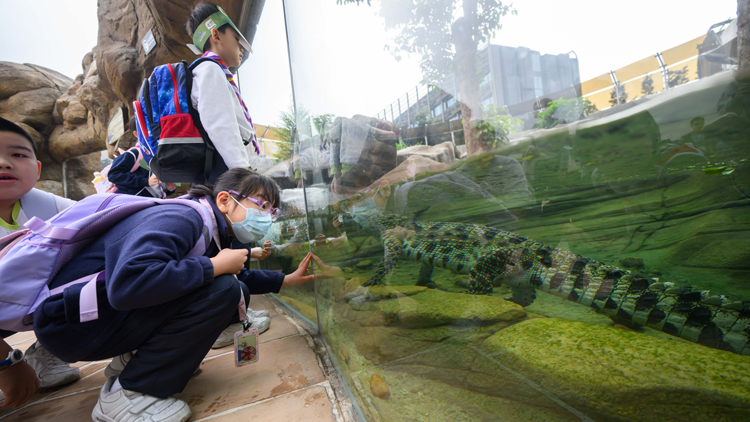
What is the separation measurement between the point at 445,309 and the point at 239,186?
1.03m

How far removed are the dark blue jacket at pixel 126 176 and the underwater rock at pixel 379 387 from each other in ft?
7.05

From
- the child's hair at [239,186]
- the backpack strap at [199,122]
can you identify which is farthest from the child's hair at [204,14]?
the child's hair at [239,186]

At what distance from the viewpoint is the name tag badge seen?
1306 mm

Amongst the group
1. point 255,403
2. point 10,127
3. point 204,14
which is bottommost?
point 255,403

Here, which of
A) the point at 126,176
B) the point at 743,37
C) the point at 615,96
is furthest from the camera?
the point at 126,176

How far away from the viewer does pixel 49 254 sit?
1.03 metres

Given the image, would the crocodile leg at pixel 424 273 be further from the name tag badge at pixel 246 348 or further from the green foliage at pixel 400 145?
the name tag badge at pixel 246 348

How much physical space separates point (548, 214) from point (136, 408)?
1.39 m

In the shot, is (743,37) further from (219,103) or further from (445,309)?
(219,103)

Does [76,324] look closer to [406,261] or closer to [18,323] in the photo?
[18,323]

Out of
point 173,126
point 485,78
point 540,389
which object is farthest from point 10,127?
point 540,389

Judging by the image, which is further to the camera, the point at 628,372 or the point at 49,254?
the point at 49,254

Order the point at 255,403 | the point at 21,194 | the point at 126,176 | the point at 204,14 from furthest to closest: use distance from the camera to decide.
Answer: the point at 126,176
the point at 204,14
the point at 21,194
the point at 255,403

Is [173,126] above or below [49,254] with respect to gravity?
above
